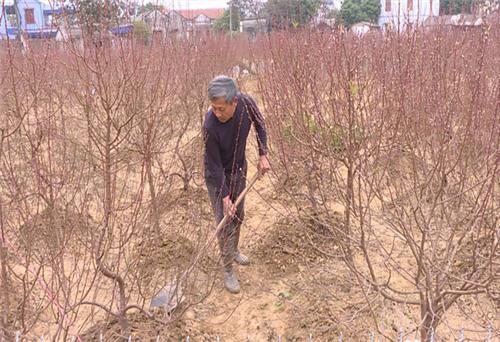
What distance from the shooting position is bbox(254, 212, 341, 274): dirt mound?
3.83 m

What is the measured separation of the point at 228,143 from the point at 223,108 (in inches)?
12.7

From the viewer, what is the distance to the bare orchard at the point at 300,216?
2.08m

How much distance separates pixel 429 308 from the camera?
2.12 meters

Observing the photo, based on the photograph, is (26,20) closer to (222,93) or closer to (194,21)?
(222,93)

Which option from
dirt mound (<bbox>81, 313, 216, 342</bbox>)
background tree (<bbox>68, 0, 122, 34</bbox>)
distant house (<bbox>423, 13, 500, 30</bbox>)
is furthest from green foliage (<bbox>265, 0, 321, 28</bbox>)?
dirt mound (<bbox>81, 313, 216, 342</bbox>)

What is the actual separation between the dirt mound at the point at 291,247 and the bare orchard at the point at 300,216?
0.04ft

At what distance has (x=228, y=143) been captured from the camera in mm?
3045

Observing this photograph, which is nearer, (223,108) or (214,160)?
(223,108)

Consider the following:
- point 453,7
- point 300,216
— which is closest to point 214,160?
point 300,216

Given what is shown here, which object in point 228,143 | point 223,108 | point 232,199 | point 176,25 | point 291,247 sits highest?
point 176,25

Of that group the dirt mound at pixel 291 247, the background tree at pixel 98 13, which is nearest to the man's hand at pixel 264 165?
the dirt mound at pixel 291 247

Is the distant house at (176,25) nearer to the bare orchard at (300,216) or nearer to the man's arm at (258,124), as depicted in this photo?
the bare orchard at (300,216)

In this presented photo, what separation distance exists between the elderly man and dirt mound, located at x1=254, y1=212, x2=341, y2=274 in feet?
2.13

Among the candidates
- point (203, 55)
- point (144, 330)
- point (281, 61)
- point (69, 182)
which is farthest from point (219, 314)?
point (203, 55)
